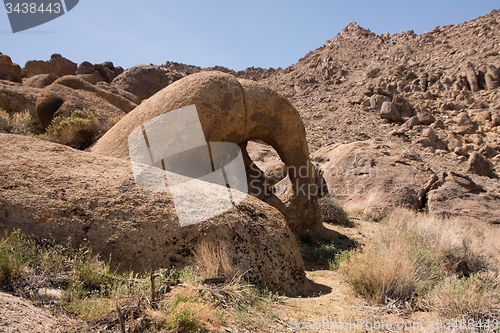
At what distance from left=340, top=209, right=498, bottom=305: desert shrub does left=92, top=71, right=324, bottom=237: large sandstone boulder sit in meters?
1.91

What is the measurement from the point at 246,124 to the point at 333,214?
4.54 m

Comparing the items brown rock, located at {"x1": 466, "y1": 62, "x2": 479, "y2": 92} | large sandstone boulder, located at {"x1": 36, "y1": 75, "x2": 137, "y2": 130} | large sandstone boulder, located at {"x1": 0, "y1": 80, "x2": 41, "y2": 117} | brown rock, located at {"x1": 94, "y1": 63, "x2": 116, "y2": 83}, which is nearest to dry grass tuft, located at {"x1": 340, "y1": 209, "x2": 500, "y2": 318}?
large sandstone boulder, located at {"x1": 36, "y1": 75, "x2": 137, "y2": 130}

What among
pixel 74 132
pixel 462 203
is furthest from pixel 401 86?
pixel 74 132

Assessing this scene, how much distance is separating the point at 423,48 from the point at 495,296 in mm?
40023

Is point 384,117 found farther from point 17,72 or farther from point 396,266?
point 17,72

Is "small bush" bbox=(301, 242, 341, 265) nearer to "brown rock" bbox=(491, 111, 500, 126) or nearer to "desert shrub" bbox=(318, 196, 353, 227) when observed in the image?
"desert shrub" bbox=(318, 196, 353, 227)

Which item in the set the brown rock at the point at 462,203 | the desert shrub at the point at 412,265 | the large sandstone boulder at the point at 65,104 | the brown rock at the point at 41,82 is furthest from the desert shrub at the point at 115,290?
the brown rock at the point at 41,82

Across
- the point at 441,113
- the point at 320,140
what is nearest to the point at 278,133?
the point at 320,140

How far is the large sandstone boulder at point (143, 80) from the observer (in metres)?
25.6

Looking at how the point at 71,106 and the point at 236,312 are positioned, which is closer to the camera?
the point at 236,312

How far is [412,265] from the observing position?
3650mm

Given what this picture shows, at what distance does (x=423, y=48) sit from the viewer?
1423 inches

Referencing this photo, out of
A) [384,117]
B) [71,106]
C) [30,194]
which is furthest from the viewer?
[384,117]

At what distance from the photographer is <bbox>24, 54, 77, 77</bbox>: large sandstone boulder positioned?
95.8 feet
